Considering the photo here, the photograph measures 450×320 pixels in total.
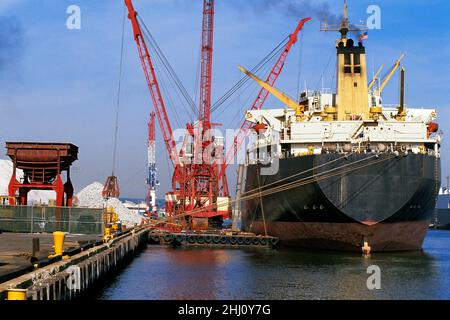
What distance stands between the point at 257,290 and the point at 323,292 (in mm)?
3254

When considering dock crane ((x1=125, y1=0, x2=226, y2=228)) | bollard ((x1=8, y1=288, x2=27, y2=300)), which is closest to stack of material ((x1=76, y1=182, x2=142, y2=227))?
dock crane ((x1=125, y1=0, x2=226, y2=228))

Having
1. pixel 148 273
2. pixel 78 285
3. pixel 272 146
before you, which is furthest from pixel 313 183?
pixel 78 285

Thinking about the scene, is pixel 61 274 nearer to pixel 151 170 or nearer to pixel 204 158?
pixel 204 158

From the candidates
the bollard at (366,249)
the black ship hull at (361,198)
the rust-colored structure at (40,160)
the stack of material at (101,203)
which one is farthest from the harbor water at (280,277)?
the stack of material at (101,203)

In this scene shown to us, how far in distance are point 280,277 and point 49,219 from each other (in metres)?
21.4

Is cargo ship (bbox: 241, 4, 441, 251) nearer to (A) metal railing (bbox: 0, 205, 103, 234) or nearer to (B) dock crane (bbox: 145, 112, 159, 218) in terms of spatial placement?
(A) metal railing (bbox: 0, 205, 103, 234)

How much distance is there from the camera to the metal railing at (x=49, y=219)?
154 feet

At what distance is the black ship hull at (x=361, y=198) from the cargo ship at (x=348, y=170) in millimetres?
72

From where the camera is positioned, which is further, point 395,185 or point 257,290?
point 395,185

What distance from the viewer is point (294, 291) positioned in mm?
29844

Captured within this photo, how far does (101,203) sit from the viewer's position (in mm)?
115812

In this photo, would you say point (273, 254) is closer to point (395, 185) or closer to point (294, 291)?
point (395, 185)

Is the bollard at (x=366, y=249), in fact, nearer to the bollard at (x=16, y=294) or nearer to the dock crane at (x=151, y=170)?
the bollard at (x=16, y=294)

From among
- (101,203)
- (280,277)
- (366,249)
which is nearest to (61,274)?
(280,277)
